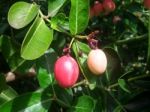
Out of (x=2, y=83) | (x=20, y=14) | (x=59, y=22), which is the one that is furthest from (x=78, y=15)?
(x=2, y=83)

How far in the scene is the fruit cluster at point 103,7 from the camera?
1.95 metres

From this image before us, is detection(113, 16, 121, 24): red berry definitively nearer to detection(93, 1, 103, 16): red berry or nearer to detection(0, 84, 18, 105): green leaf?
detection(93, 1, 103, 16): red berry

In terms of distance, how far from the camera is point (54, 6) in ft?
4.96

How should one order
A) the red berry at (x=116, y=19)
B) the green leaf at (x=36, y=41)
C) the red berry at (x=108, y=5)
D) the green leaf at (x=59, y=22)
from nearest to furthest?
the green leaf at (x=36, y=41), the green leaf at (x=59, y=22), the red berry at (x=108, y=5), the red berry at (x=116, y=19)

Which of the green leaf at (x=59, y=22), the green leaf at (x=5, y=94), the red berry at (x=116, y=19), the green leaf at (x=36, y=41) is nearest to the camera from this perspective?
the green leaf at (x=36, y=41)

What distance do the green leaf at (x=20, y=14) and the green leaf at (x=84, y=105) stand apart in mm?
315

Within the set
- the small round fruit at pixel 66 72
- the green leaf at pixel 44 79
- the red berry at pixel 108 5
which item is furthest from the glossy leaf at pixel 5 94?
the red berry at pixel 108 5

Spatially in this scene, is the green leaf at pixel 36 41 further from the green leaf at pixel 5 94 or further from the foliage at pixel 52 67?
the green leaf at pixel 5 94

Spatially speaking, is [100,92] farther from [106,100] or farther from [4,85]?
[4,85]

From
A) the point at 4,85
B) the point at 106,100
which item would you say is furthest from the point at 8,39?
the point at 106,100

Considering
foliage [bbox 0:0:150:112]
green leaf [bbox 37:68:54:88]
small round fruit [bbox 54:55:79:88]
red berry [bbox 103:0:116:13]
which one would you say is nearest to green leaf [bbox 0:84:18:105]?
foliage [bbox 0:0:150:112]

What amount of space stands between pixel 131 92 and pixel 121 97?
11cm

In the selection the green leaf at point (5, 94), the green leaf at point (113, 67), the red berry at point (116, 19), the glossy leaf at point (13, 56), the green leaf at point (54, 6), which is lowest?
the red berry at point (116, 19)

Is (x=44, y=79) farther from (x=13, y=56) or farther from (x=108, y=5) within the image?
(x=108, y=5)
